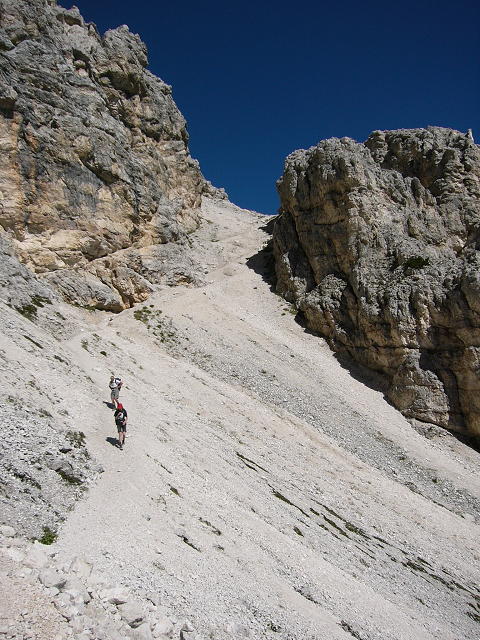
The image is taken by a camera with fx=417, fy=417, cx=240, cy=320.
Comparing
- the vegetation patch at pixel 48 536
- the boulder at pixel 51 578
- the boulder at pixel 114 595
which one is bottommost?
the vegetation patch at pixel 48 536

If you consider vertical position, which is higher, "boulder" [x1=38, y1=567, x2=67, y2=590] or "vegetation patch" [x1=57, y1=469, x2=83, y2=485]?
"boulder" [x1=38, y1=567, x2=67, y2=590]

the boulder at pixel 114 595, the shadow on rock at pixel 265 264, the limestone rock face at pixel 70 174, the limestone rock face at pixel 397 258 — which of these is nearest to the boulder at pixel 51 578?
the boulder at pixel 114 595

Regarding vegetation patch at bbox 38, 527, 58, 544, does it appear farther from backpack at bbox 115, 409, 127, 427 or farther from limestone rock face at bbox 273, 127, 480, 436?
limestone rock face at bbox 273, 127, 480, 436

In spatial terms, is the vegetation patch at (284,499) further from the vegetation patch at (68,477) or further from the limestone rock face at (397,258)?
the limestone rock face at (397,258)

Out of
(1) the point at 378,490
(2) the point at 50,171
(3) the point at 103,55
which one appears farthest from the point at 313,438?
(3) the point at 103,55

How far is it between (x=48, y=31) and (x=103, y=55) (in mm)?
12055

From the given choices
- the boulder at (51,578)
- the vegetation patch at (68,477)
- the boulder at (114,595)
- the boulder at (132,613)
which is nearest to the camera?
the boulder at (51,578)

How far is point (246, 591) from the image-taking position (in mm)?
11648

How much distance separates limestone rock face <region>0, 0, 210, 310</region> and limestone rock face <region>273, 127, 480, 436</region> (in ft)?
57.4

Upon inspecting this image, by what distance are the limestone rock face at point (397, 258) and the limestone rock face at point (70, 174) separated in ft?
57.4

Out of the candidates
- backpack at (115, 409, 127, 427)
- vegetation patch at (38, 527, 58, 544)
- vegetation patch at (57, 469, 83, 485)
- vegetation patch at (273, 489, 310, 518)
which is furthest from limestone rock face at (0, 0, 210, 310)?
vegetation patch at (38, 527, 58, 544)

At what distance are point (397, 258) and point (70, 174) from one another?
33954 millimetres

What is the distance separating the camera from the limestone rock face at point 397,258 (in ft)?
122

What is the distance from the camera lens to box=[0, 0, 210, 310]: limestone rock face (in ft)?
122
